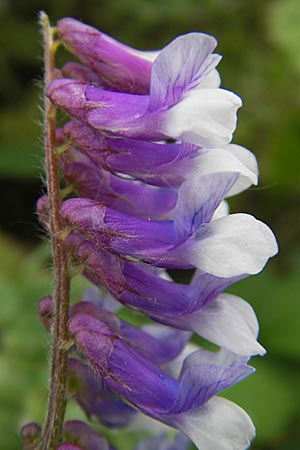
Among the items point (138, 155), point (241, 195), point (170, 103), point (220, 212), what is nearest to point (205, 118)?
point (170, 103)

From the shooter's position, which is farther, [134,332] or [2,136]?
[2,136]

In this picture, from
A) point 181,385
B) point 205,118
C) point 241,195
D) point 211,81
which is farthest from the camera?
point 241,195

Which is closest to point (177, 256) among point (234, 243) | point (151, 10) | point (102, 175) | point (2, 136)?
point (234, 243)

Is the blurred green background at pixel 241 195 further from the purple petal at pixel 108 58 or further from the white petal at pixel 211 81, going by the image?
the white petal at pixel 211 81

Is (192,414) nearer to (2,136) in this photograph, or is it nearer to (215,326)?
(215,326)

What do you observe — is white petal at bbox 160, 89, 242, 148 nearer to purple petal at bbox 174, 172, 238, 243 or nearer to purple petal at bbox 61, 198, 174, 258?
purple petal at bbox 174, 172, 238, 243

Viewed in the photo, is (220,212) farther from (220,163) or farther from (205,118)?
(205,118)

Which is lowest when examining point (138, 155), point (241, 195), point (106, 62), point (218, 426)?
point (241, 195)

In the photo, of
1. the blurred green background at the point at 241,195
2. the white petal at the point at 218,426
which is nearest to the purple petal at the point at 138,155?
the white petal at the point at 218,426
